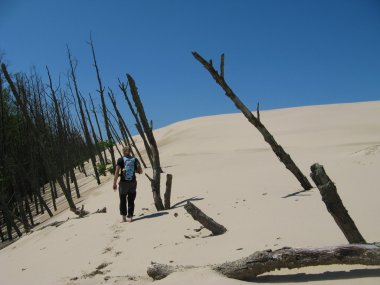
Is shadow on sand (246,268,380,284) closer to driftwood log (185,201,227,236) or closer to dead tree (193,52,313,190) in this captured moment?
driftwood log (185,201,227,236)

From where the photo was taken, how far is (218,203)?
821cm

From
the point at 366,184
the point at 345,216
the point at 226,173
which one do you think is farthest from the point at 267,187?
the point at 345,216

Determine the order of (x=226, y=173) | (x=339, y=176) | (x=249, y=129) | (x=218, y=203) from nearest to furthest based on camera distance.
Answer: (x=218, y=203), (x=339, y=176), (x=226, y=173), (x=249, y=129)

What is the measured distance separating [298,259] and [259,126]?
5.08 meters

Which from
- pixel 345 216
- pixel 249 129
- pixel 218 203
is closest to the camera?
pixel 345 216

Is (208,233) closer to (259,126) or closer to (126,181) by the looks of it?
(126,181)

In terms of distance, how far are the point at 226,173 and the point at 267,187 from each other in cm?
362

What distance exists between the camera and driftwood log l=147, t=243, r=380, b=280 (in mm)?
3137

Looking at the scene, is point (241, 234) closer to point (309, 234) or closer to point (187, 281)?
point (309, 234)

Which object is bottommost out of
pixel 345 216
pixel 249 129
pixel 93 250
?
pixel 93 250

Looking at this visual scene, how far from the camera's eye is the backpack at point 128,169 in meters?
8.02

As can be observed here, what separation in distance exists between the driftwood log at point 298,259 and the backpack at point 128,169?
4.61 m

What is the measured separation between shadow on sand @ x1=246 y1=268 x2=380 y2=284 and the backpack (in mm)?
4809

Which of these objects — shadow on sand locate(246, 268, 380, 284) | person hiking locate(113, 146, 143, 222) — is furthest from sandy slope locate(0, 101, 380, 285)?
person hiking locate(113, 146, 143, 222)
